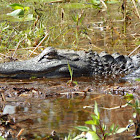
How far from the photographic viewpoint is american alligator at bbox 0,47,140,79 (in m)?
5.37

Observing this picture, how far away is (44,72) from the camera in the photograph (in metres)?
5.45

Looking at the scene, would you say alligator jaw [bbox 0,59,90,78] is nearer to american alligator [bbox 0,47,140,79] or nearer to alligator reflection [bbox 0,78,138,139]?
american alligator [bbox 0,47,140,79]

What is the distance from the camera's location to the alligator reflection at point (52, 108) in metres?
2.89

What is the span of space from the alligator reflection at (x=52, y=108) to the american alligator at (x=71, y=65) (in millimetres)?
406

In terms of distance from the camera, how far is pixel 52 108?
3543mm

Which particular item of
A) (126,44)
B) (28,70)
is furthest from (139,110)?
(126,44)

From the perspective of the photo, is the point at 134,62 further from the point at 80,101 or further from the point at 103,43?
the point at 80,101

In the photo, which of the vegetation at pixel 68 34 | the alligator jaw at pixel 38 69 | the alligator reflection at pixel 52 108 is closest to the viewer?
the alligator reflection at pixel 52 108

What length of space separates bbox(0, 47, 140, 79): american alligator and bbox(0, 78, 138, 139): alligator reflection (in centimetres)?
41

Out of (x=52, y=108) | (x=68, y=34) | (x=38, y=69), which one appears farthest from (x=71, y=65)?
(x=68, y=34)

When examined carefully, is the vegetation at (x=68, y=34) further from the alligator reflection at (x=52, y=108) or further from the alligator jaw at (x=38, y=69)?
the alligator reflection at (x=52, y=108)

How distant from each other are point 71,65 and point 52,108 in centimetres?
207

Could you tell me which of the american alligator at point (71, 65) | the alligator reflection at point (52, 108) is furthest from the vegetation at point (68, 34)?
the alligator reflection at point (52, 108)

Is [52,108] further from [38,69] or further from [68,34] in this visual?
[68,34]
